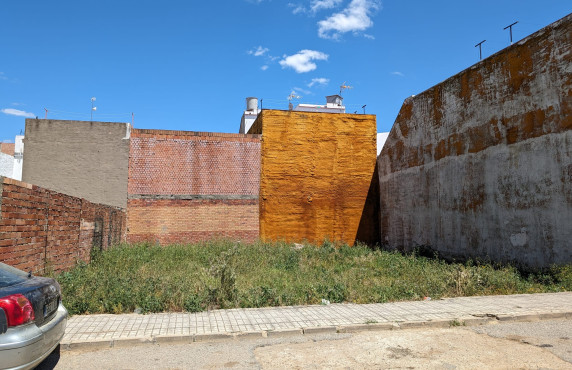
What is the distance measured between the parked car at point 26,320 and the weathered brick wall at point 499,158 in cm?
1120

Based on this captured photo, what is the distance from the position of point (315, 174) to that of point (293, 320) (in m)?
13.7

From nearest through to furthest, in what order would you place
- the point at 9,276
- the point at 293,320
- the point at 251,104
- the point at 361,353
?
the point at 9,276 → the point at 361,353 → the point at 293,320 → the point at 251,104

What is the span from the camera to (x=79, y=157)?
18.5m

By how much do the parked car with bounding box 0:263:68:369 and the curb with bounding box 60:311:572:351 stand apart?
1.05 metres

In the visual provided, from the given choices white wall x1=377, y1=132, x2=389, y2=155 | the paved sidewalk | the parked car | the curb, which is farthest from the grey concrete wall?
white wall x1=377, y1=132, x2=389, y2=155

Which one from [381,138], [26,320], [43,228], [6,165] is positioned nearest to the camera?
[26,320]

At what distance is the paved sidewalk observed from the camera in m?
5.63

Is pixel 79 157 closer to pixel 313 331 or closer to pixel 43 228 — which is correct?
pixel 43 228

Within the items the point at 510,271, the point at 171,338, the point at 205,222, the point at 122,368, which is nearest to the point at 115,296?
the point at 171,338

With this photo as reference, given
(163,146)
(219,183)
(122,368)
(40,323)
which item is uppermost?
(163,146)

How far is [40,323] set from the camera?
3924 millimetres

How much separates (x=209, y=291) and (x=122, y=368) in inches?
119

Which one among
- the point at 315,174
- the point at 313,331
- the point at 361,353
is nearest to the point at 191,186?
the point at 315,174

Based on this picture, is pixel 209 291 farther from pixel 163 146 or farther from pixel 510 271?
pixel 163 146
